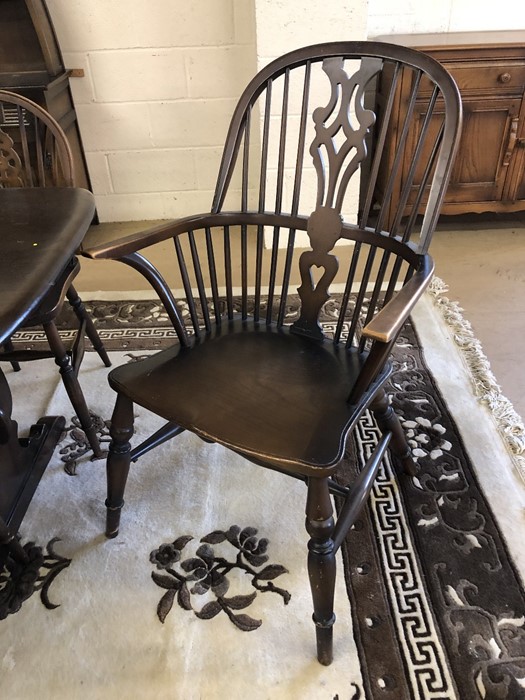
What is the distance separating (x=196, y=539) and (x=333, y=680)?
17.6 inches

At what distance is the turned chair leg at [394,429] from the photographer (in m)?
1.33

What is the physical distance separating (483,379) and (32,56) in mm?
2343

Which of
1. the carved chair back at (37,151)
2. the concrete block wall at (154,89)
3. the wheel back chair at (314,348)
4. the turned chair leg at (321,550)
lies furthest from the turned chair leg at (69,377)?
the concrete block wall at (154,89)

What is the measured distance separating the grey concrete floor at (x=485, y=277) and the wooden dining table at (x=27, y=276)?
1036mm

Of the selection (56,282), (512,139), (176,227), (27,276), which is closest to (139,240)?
(176,227)

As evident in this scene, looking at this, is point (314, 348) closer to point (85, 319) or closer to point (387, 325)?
point (387, 325)

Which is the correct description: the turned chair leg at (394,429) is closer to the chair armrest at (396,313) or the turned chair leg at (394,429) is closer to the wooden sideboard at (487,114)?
the chair armrest at (396,313)

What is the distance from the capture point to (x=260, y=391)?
3.80ft

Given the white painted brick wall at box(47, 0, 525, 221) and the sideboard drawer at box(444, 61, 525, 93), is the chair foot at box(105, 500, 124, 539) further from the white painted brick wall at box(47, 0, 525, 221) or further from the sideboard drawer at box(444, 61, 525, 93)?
the sideboard drawer at box(444, 61, 525, 93)

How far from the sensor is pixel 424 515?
1391 mm

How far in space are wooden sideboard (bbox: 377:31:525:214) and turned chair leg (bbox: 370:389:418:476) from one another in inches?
62.2

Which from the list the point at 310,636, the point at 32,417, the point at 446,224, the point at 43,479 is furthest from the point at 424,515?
the point at 446,224

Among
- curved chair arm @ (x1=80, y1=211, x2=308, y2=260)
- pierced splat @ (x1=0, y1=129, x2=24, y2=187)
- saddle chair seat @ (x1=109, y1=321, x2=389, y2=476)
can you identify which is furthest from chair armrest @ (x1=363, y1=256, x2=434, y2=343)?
pierced splat @ (x1=0, y1=129, x2=24, y2=187)

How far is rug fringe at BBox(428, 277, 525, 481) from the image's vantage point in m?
1.57
